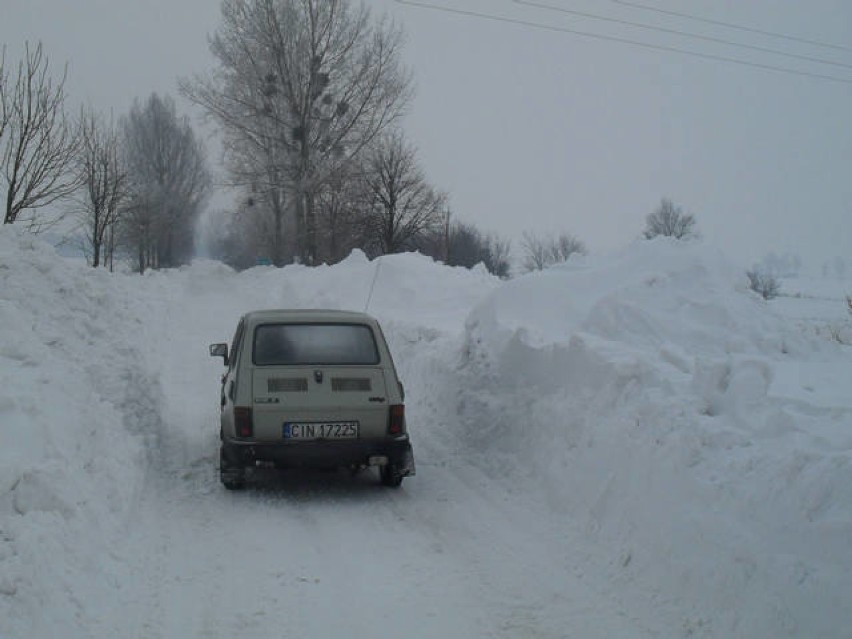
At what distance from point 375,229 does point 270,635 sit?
3407 cm

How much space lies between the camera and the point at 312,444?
23.6 ft

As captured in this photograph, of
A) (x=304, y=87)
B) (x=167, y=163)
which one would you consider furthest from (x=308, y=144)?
(x=167, y=163)

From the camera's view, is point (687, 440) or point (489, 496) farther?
point (489, 496)

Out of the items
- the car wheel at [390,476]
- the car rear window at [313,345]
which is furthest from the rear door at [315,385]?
the car wheel at [390,476]

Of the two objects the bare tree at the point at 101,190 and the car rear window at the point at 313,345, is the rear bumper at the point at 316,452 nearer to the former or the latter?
the car rear window at the point at 313,345

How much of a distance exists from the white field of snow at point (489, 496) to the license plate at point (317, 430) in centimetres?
62

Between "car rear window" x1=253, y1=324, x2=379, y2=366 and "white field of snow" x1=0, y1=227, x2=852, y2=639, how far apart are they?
1.27 m

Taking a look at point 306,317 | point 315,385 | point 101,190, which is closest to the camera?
point 315,385

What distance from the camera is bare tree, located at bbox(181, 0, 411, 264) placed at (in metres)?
33.0

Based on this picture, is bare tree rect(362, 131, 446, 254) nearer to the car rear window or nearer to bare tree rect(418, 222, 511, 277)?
bare tree rect(418, 222, 511, 277)

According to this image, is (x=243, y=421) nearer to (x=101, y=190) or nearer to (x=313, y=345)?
(x=313, y=345)

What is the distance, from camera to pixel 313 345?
25.7ft

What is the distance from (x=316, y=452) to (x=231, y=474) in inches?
32.5

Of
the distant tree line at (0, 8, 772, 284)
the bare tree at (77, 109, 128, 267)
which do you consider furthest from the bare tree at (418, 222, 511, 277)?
the bare tree at (77, 109, 128, 267)
